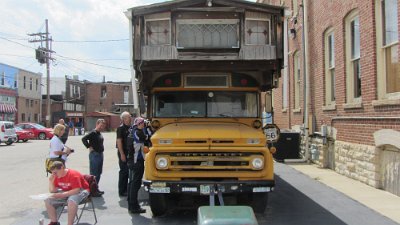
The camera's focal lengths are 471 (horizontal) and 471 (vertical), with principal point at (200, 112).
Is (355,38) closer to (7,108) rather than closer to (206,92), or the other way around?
(206,92)

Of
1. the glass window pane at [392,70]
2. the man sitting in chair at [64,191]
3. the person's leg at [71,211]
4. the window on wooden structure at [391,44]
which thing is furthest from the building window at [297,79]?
the person's leg at [71,211]

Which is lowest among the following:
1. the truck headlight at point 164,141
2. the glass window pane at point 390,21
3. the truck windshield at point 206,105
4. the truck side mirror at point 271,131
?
the truck headlight at point 164,141

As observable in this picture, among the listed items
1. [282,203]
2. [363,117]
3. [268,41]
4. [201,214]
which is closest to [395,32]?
[363,117]

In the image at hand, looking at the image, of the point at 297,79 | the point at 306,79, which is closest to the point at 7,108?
the point at 297,79

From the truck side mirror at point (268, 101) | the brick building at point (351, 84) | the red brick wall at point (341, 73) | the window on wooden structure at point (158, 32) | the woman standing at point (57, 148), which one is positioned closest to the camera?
the window on wooden structure at point (158, 32)

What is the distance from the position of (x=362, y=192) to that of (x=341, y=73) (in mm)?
4159

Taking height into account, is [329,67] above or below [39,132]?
above

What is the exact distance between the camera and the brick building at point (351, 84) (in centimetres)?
987

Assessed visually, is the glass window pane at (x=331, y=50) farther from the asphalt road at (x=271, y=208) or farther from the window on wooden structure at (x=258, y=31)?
the window on wooden structure at (x=258, y=31)

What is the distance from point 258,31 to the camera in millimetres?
8195

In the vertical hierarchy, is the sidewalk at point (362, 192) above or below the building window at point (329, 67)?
below

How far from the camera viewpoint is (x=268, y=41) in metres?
8.17

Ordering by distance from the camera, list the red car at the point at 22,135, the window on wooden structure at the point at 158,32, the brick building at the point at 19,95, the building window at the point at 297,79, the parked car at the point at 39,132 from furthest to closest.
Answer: the brick building at the point at 19,95, the parked car at the point at 39,132, the red car at the point at 22,135, the building window at the point at 297,79, the window on wooden structure at the point at 158,32

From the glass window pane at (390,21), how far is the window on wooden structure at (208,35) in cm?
373
